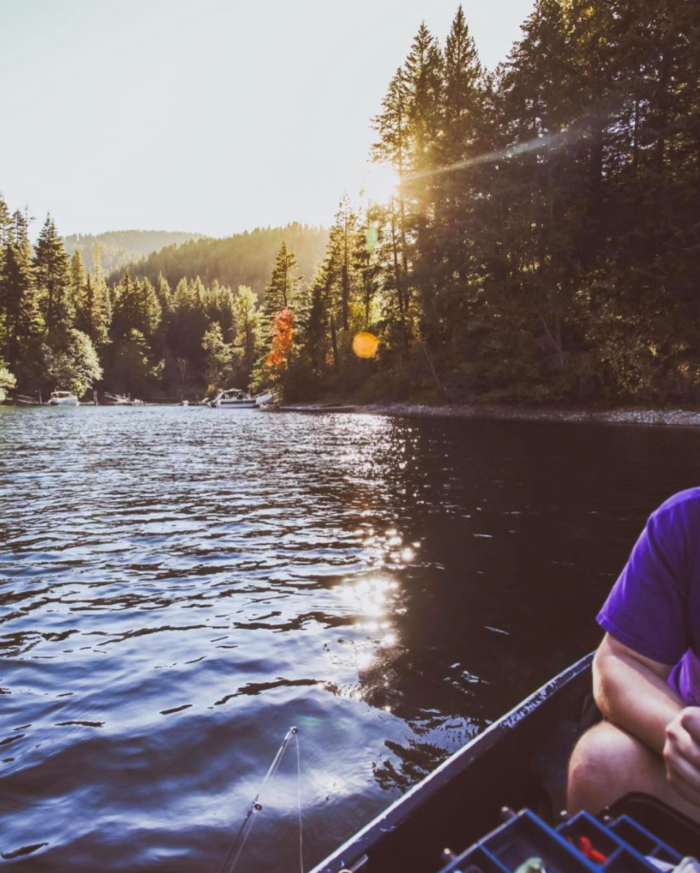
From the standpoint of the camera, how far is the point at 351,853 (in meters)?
1.77

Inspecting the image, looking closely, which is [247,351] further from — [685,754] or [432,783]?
[685,754]

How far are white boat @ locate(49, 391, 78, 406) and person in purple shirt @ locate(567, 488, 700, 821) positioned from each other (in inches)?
3278

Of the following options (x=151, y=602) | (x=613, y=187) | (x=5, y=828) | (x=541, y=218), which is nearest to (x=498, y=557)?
(x=151, y=602)

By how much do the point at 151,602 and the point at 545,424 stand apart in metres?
27.2

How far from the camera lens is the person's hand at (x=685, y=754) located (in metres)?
1.79

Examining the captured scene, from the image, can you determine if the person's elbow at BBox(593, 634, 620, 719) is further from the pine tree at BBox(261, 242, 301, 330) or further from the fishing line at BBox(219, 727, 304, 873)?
the pine tree at BBox(261, 242, 301, 330)

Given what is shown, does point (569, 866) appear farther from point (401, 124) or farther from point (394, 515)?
point (401, 124)

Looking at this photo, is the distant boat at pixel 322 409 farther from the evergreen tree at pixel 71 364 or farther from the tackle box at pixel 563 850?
the tackle box at pixel 563 850

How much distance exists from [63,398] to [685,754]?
85452mm

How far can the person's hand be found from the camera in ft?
5.87

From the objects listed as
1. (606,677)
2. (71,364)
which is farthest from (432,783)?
(71,364)

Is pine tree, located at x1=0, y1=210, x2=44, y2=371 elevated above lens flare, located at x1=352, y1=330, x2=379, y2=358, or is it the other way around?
pine tree, located at x1=0, y1=210, x2=44, y2=371

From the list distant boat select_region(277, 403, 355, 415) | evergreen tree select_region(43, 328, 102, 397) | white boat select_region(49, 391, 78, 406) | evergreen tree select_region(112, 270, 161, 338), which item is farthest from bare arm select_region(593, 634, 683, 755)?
evergreen tree select_region(112, 270, 161, 338)

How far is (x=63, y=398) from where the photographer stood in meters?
77.4
